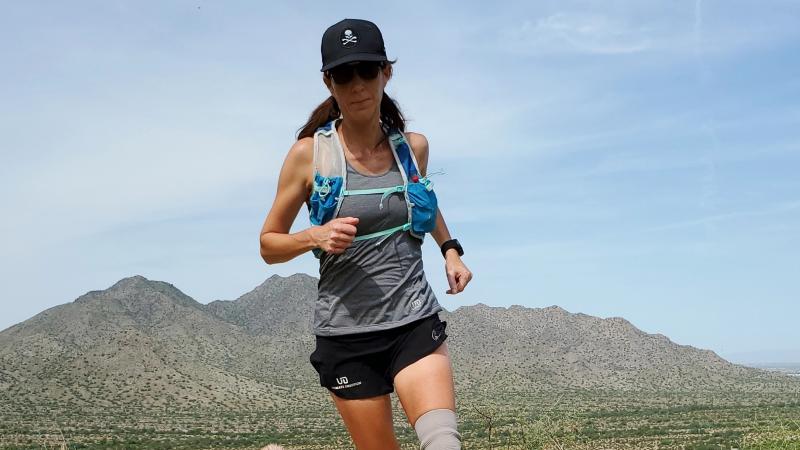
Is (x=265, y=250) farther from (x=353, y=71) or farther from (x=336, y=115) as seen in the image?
(x=353, y=71)

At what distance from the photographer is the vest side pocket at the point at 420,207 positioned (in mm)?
3760

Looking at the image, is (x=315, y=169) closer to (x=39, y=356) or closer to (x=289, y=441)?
(x=289, y=441)

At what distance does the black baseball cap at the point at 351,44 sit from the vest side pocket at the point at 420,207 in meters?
0.57

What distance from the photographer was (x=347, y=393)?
12.4ft

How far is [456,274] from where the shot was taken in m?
4.02

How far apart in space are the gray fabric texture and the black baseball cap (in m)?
1.50

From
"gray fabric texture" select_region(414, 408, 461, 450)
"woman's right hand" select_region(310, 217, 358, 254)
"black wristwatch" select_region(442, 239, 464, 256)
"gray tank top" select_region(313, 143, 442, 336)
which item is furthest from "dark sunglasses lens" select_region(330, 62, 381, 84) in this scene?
"gray fabric texture" select_region(414, 408, 461, 450)

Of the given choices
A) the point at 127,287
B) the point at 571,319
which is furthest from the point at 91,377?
the point at 571,319

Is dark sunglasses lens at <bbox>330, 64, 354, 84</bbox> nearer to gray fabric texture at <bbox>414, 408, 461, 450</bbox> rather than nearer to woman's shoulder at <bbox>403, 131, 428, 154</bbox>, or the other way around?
woman's shoulder at <bbox>403, 131, 428, 154</bbox>

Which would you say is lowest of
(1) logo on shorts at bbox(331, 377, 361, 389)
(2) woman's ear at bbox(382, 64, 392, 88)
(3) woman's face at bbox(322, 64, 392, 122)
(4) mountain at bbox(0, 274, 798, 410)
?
(1) logo on shorts at bbox(331, 377, 361, 389)

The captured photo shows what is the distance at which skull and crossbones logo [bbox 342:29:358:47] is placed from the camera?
362cm

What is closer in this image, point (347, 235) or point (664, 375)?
point (347, 235)

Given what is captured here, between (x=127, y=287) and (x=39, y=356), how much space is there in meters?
54.5

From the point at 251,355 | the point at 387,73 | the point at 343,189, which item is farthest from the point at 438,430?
the point at 251,355
